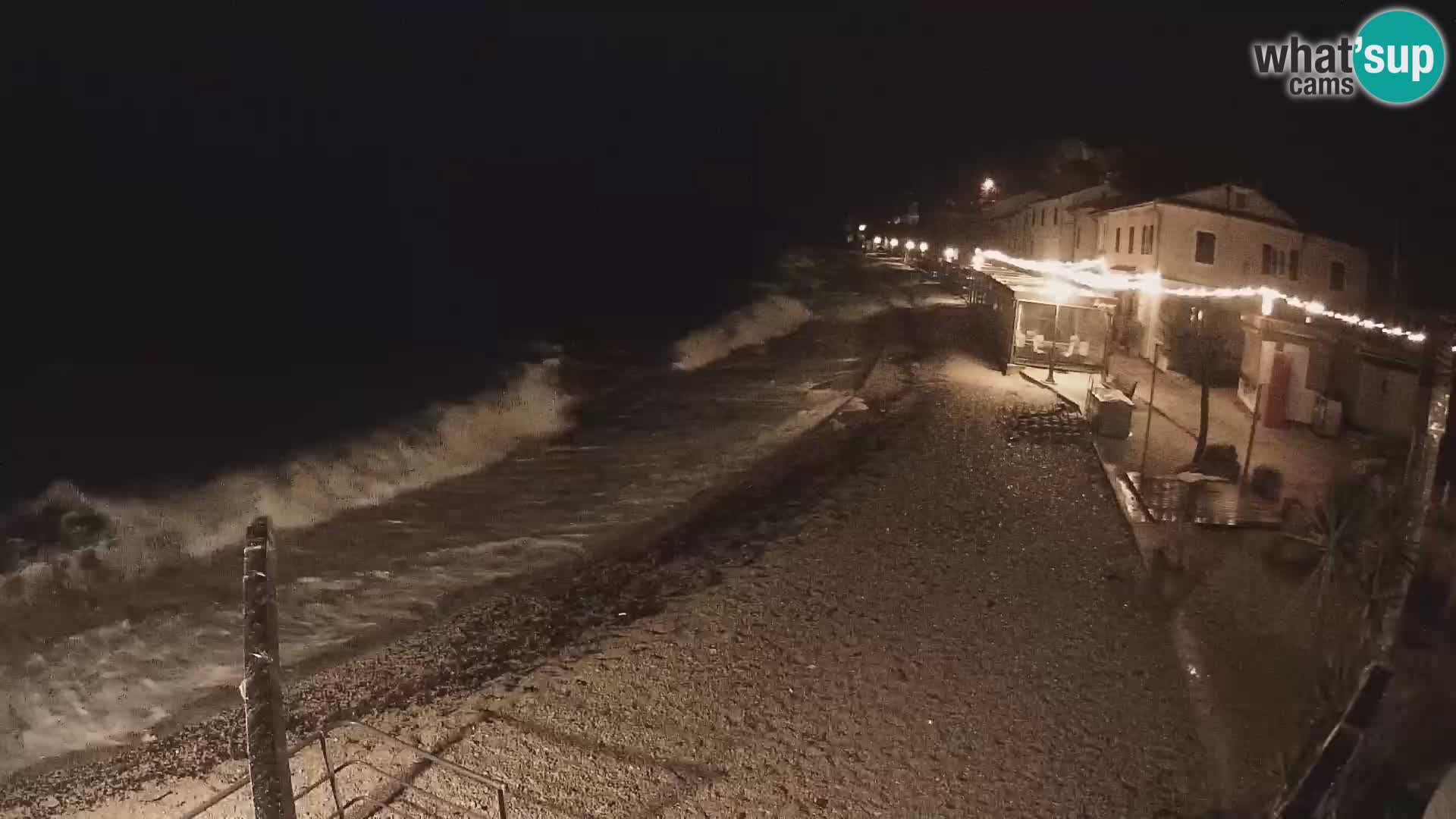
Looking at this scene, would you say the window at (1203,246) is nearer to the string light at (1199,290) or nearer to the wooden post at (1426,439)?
the string light at (1199,290)

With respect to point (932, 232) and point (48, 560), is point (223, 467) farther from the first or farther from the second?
point (932, 232)

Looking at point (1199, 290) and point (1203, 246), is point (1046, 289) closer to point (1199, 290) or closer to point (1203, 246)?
point (1199, 290)

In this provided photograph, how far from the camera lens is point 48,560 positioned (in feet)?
44.2

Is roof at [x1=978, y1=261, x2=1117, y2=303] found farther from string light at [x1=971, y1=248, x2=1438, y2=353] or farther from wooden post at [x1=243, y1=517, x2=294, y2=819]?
wooden post at [x1=243, y1=517, x2=294, y2=819]

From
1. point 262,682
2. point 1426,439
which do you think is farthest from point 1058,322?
point 262,682

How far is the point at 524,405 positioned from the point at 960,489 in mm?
13021

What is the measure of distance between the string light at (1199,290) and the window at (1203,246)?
4.72 ft

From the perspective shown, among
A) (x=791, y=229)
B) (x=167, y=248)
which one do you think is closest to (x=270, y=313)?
(x=167, y=248)

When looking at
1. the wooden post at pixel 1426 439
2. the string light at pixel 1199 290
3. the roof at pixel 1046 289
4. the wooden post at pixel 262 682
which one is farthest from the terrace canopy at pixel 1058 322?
the wooden post at pixel 262 682

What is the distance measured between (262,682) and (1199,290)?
2101cm

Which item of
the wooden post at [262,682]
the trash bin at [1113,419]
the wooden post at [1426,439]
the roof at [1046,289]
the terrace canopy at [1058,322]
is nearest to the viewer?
the wooden post at [262,682]

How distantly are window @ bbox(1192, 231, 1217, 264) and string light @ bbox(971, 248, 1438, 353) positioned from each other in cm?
144

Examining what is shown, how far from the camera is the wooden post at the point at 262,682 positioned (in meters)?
2.69

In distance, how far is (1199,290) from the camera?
2027cm
